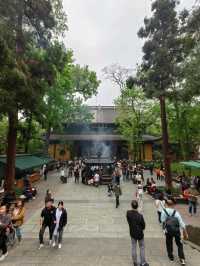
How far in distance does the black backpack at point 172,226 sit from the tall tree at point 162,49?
Answer: 13325 millimetres

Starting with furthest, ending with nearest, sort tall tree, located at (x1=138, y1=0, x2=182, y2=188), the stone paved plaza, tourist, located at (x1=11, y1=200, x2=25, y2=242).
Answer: tall tree, located at (x1=138, y1=0, x2=182, y2=188) → tourist, located at (x1=11, y1=200, x2=25, y2=242) → the stone paved plaza

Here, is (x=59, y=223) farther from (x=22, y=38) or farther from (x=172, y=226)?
(x=22, y=38)

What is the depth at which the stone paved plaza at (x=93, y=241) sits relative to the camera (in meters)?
8.10

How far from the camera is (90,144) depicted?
52.4 m

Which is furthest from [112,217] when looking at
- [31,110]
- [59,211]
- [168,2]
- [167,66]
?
[168,2]

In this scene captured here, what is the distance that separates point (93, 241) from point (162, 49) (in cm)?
1477

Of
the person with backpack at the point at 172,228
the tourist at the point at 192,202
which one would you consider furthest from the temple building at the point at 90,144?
the person with backpack at the point at 172,228

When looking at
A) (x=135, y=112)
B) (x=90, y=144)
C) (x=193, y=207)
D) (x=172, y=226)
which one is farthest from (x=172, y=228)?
(x=90, y=144)

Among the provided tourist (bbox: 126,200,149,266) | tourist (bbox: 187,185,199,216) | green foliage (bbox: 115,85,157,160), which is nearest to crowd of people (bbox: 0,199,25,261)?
tourist (bbox: 126,200,149,266)

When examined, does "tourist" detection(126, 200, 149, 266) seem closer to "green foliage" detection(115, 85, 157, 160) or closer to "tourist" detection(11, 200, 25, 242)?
"tourist" detection(11, 200, 25, 242)

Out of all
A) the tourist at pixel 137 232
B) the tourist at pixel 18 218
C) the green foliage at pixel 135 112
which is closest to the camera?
the tourist at pixel 137 232

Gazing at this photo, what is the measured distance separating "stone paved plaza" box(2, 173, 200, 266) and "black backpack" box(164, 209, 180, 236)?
94cm

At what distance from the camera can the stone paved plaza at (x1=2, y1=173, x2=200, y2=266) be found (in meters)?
8.10

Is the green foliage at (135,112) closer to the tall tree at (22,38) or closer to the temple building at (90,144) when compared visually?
the temple building at (90,144)
